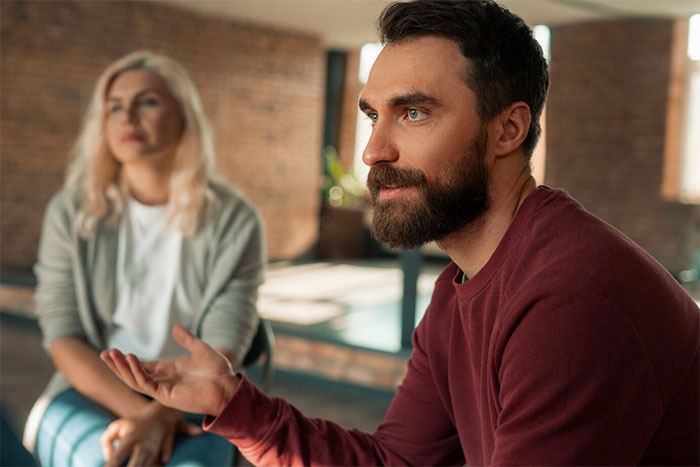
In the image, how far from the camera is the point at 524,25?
4.15ft

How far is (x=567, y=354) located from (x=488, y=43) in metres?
0.51

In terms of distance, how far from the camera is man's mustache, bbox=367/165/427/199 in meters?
1.23

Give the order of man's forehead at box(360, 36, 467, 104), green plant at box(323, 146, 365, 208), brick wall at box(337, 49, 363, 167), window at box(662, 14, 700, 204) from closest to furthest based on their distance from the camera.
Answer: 1. man's forehead at box(360, 36, 467, 104)
2. window at box(662, 14, 700, 204)
3. green plant at box(323, 146, 365, 208)
4. brick wall at box(337, 49, 363, 167)

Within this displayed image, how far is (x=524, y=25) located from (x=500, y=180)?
0.85ft

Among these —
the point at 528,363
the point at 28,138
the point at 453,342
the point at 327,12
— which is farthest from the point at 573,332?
the point at 327,12

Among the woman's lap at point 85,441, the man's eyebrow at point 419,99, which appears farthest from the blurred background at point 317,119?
the man's eyebrow at point 419,99

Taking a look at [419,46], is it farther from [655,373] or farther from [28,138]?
[28,138]

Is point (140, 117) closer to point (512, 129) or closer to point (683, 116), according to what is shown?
point (512, 129)

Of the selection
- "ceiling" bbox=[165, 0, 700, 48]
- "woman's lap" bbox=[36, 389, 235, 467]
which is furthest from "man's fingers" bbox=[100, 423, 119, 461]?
"ceiling" bbox=[165, 0, 700, 48]

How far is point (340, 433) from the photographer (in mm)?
1417

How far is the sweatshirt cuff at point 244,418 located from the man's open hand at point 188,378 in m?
0.02

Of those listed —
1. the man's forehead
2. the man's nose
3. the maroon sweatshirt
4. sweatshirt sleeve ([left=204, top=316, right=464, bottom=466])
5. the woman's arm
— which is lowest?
the woman's arm

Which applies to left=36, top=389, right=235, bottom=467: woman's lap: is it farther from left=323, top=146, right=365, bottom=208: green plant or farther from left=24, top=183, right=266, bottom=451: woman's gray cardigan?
left=323, top=146, right=365, bottom=208: green plant

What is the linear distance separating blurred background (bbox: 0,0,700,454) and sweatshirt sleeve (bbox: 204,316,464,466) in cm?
407
